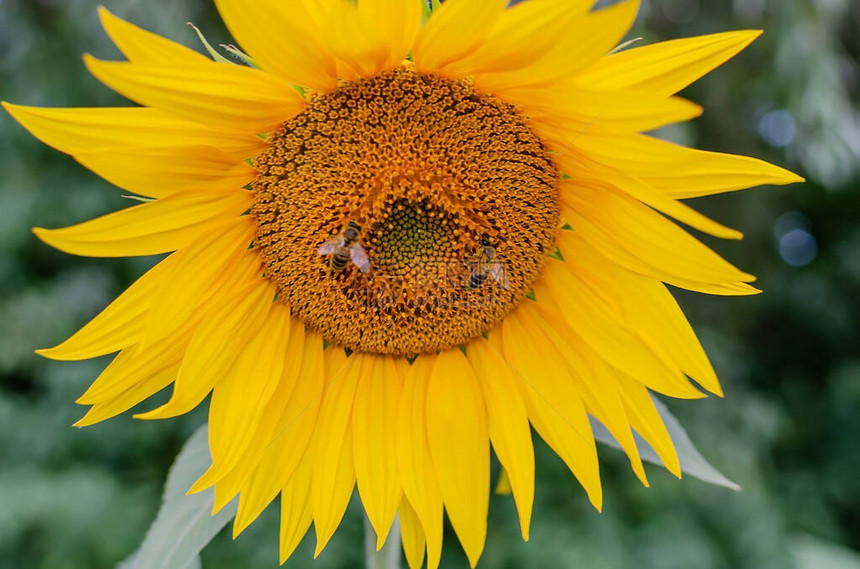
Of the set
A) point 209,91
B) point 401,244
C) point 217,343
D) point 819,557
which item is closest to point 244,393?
point 217,343

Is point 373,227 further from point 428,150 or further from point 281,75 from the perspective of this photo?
point 281,75

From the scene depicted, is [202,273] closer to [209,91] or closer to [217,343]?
[217,343]

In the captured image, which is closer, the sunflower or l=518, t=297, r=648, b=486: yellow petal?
the sunflower

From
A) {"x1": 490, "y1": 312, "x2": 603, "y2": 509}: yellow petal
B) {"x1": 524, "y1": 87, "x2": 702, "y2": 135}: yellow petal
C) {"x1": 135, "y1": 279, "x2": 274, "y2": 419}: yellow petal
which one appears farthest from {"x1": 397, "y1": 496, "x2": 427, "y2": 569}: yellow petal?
{"x1": 524, "y1": 87, "x2": 702, "y2": 135}: yellow petal

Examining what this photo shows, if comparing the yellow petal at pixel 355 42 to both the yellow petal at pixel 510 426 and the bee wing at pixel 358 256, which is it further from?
the yellow petal at pixel 510 426

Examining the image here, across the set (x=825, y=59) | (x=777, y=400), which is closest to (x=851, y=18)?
(x=825, y=59)

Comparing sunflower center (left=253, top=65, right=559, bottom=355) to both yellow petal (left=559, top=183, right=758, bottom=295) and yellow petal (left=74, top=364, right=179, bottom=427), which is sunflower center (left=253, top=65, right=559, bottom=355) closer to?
yellow petal (left=559, top=183, right=758, bottom=295)

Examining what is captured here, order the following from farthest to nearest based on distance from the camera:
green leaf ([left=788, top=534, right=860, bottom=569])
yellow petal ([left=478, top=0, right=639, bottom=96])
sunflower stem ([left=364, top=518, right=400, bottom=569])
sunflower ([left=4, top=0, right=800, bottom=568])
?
green leaf ([left=788, top=534, right=860, bottom=569])
sunflower stem ([left=364, top=518, right=400, bottom=569])
sunflower ([left=4, top=0, right=800, bottom=568])
yellow petal ([left=478, top=0, right=639, bottom=96])
